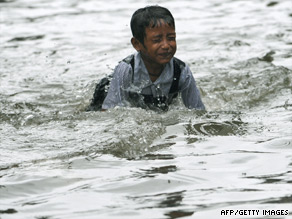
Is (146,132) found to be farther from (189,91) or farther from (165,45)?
(189,91)

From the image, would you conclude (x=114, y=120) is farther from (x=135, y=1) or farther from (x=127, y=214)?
(x=135, y=1)

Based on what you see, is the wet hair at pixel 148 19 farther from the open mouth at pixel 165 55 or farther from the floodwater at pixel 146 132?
the floodwater at pixel 146 132

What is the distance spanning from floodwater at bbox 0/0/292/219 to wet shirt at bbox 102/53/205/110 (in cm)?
19

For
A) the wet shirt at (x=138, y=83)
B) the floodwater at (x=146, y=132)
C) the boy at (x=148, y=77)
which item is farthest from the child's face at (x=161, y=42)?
the floodwater at (x=146, y=132)

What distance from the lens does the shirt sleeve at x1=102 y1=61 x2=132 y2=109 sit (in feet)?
20.9

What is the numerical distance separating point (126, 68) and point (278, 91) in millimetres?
2104

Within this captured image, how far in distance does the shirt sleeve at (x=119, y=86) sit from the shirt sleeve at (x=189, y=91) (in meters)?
0.53

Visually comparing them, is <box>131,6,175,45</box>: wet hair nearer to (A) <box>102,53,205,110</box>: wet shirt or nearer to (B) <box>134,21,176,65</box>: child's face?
(B) <box>134,21,176,65</box>: child's face

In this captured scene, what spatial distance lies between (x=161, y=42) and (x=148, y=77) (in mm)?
478

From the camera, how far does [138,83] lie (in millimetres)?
6395

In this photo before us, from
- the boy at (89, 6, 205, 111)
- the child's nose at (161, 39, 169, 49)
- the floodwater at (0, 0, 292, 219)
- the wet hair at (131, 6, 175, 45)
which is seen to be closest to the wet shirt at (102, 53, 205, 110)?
the boy at (89, 6, 205, 111)

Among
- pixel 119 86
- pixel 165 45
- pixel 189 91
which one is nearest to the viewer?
pixel 165 45

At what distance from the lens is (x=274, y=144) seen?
529 cm

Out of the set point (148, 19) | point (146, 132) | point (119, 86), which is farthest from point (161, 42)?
point (146, 132)
